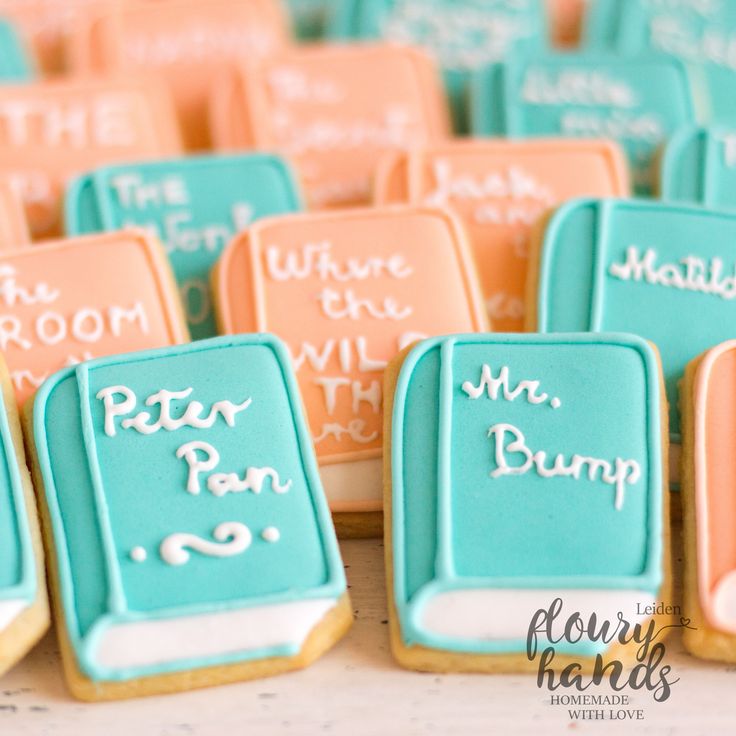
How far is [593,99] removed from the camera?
158cm

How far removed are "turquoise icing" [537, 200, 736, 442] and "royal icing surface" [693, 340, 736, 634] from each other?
0.28 ft

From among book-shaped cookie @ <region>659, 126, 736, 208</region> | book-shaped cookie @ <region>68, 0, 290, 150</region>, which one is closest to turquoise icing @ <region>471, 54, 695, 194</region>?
book-shaped cookie @ <region>659, 126, 736, 208</region>

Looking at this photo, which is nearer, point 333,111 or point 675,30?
point 333,111

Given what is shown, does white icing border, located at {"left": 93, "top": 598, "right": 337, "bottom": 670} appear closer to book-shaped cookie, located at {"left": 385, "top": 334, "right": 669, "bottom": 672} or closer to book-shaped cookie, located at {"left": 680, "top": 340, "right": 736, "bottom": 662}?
book-shaped cookie, located at {"left": 385, "top": 334, "right": 669, "bottom": 672}

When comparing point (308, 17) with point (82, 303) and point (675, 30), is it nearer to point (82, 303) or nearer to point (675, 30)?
point (675, 30)

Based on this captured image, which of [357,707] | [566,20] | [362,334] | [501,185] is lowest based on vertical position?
[357,707]

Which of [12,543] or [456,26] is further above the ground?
[456,26]

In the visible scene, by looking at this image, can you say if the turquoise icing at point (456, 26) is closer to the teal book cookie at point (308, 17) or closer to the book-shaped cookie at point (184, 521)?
the teal book cookie at point (308, 17)

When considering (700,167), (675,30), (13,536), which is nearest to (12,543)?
(13,536)

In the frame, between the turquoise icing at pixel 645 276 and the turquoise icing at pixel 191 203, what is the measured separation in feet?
1.38

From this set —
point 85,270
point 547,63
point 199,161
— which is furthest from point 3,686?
point 547,63

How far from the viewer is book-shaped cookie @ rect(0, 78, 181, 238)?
4.86 ft

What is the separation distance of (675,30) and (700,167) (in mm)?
465

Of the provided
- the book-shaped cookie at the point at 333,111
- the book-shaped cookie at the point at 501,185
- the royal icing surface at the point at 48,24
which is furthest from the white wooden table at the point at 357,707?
the royal icing surface at the point at 48,24
